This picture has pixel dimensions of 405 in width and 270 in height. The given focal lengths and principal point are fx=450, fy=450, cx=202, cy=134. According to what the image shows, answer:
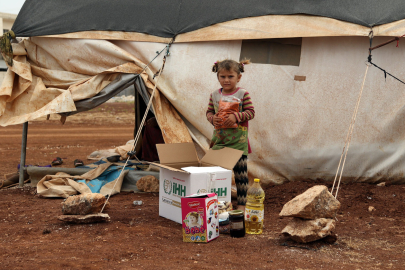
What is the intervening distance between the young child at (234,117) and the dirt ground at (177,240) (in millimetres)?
495

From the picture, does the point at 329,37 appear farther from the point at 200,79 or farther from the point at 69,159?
the point at 69,159

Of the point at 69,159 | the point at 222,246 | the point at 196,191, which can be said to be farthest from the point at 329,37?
the point at 69,159

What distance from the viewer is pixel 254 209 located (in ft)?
11.4

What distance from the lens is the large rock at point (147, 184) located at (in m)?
5.19

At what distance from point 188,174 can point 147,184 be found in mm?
1597

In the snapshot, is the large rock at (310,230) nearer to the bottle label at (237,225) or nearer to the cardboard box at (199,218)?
the bottle label at (237,225)

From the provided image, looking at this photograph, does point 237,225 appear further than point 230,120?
No

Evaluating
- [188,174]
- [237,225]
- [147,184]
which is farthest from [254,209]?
[147,184]

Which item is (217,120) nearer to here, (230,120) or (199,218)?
(230,120)

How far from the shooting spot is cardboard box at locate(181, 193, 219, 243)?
10.7ft

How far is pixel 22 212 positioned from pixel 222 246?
A: 2.19 meters

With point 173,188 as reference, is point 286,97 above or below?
above

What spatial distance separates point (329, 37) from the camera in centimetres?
478

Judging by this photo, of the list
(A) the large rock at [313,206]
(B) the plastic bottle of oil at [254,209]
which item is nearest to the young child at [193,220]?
(B) the plastic bottle of oil at [254,209]
